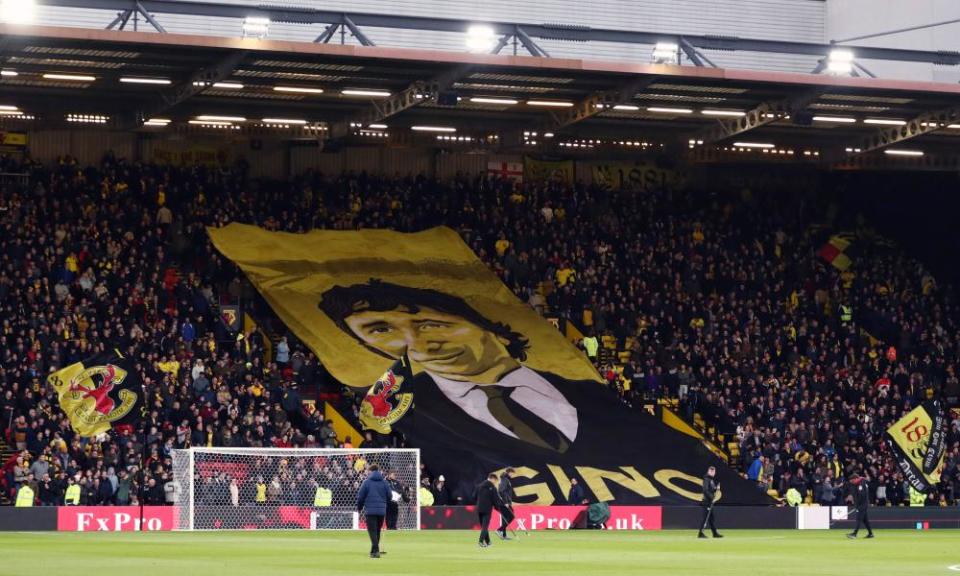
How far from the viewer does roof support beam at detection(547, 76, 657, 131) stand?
5069cm

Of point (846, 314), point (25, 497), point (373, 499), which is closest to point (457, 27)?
point (25, 497)

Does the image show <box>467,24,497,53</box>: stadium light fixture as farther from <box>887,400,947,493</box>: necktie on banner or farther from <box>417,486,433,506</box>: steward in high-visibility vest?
<box>887,400,947,493</box>: necktie on banner

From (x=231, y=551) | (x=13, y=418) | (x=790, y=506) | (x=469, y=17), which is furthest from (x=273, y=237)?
(x=231, y=551)

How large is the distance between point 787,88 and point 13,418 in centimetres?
2318

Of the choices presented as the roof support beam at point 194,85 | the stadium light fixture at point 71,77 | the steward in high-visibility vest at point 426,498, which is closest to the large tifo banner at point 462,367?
the steward in high-visibility vest at point 426,498

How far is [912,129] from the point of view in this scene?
56.0 meters

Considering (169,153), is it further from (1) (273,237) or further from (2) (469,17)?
(2) (469,17)

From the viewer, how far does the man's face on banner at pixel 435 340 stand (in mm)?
54594

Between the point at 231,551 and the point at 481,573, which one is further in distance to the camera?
the point at 231,551

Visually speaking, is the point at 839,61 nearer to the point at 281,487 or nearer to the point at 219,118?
the point at 219,118

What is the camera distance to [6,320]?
4922 centimetres

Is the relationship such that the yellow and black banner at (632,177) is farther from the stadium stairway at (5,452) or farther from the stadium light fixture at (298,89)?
the stadium stairway at (5,452)

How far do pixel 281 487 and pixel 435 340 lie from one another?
37.5ft

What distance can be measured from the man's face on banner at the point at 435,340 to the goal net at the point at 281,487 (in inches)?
301
